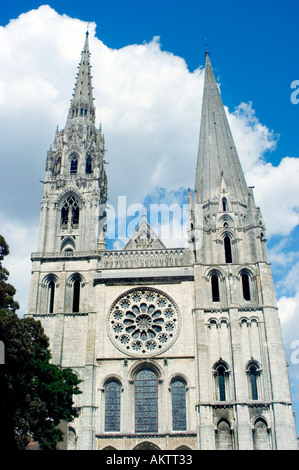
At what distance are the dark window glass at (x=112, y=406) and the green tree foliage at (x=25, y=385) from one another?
6201mm

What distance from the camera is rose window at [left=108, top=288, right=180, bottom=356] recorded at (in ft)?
102

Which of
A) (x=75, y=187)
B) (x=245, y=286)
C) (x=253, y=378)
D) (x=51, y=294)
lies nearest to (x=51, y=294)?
(x=51, y=294)

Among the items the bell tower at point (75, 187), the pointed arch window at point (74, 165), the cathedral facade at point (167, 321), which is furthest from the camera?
the pointed arch window at point (74, 165)

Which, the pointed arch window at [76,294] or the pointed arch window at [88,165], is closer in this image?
the pointed arch window at [76,294]

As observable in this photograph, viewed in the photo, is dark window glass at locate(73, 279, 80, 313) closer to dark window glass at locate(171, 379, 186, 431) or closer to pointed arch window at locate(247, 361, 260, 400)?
dark window glass at locate(171, 379, 186, 431)

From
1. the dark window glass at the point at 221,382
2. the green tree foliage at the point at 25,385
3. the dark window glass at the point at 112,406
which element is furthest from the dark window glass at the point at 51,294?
the dark window glass at the point at 221,382

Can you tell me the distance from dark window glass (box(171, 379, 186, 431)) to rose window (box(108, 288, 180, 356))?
2.24 m

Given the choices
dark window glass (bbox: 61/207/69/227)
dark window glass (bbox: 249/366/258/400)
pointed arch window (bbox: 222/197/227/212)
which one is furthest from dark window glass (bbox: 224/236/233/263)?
dark window glass (bbox: 61/207/69/227)

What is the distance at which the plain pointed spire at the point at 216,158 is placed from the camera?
37.1 meters

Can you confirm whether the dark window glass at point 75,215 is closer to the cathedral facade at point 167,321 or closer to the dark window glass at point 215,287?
the cathedral facade at point 167,321

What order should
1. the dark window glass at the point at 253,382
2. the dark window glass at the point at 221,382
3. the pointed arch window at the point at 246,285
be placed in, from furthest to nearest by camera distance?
the pointed arch window at the point at 246,285 → the dark window glass at the point at 221,382 → the dark window glass at the point at 253,382

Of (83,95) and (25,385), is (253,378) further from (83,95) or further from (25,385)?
(83,95)

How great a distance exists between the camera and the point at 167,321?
104ft
